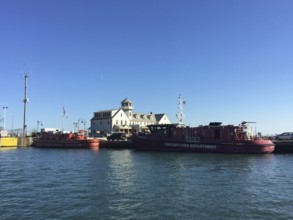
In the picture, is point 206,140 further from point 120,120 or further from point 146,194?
point 120,120

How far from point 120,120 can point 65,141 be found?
39623mm

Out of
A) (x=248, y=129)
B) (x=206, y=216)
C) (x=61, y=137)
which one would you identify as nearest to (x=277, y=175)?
(x=206, y=216)

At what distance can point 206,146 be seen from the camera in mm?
56375

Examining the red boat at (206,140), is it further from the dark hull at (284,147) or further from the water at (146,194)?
the water at (146,194)

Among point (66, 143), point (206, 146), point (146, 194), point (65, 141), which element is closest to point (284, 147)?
point (206, 146)

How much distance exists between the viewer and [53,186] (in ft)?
79.7

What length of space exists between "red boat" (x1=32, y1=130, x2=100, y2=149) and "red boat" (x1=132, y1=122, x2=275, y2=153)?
45.5 feet

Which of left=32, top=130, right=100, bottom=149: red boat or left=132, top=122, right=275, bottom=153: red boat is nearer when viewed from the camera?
left=132, top=122, right=275, bottom=153: red boat

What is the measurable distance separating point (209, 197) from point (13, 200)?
→ 447 inches

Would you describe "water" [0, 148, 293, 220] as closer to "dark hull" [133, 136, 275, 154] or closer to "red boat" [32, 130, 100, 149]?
"dark hull" [133, 136, 275, 154]

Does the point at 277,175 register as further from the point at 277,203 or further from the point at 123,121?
the point at 123,121

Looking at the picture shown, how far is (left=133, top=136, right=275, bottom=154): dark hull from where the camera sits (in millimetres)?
53375

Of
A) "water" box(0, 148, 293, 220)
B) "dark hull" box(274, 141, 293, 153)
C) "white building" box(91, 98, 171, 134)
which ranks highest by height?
"white building" box(91, 98, 171, 134)

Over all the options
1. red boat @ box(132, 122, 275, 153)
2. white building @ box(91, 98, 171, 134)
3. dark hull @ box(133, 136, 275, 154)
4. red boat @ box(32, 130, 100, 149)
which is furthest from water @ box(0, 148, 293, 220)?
white building @ box(91, 98, 171, 134)
